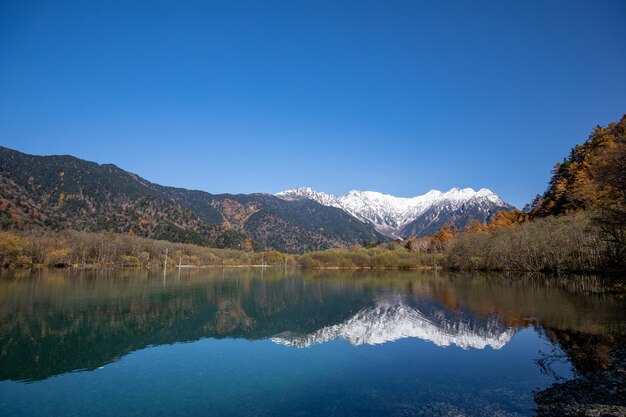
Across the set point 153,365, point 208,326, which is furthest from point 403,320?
point 153,365

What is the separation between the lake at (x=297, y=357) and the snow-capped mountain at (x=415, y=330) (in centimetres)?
13

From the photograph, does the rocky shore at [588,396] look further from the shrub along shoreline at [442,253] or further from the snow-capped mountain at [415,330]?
the shrub along shoreline at [442,253]

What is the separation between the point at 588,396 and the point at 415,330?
1510cm

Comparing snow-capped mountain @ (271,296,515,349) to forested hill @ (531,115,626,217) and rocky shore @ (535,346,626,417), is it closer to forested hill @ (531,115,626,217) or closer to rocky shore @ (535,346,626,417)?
rocky shore @ (535,346,626,417)

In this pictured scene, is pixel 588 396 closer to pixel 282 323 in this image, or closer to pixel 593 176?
pixel 282 323

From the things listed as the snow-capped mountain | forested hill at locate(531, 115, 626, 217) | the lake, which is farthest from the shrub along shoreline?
the lake

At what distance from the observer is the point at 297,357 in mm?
20984

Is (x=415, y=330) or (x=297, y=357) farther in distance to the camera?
(x=415, y=330)

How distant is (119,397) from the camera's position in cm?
1431

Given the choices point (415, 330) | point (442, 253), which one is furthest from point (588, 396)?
point (442, 253)

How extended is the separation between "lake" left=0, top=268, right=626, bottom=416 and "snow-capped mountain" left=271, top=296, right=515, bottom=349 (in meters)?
0.13

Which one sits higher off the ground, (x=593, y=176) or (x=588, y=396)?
(x=593, y=176)

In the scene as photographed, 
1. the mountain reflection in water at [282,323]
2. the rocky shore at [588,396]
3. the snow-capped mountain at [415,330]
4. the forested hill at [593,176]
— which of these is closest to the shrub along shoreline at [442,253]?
the forested hill at [593,176]

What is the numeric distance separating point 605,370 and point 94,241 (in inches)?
6252
